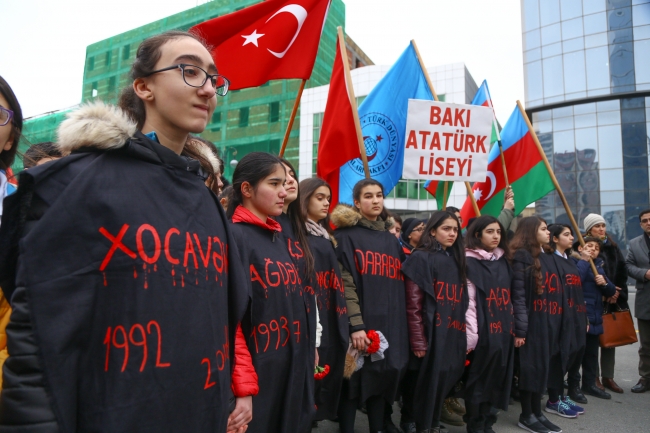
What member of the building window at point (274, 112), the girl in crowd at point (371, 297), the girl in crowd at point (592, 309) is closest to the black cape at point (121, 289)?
the girl in crowd at point (371, 297)

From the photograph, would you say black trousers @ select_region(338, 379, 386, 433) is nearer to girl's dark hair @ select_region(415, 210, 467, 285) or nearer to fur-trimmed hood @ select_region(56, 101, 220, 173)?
girl's dark hair @ select_region(415, 210, 467, 285)

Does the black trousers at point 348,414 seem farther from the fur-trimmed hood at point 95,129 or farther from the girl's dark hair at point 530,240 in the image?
the fur-trimmed hood at point 95,129

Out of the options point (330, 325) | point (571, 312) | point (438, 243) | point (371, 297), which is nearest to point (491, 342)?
point (438, 243)

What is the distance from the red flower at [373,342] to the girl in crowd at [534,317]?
1660 mm

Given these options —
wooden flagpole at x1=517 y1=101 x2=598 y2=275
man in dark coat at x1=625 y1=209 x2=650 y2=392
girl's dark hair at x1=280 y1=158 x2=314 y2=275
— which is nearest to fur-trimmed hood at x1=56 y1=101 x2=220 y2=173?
girl's dark hair at x1=280 y1=158 x2=314 y2=275

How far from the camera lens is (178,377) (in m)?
1.35

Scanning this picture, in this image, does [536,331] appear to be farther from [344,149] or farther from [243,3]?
[243,3]

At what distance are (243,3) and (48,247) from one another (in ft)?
122

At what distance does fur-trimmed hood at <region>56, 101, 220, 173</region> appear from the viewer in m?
1.34

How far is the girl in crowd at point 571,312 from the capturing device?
16.7 ft

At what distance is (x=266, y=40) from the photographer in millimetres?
4520

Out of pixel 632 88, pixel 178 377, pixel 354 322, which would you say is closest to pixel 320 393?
pixel 354 322

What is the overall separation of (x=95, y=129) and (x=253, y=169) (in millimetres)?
1430

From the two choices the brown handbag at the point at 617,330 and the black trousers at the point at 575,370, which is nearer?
the black trousers at the point at 575,370
